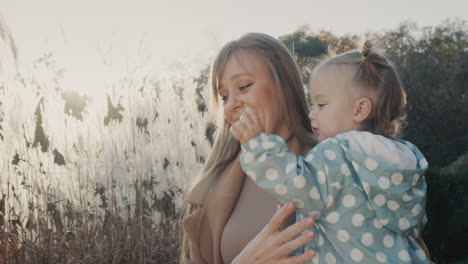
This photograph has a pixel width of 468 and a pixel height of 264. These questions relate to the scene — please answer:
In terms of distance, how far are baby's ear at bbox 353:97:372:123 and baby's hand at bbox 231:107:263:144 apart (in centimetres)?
42

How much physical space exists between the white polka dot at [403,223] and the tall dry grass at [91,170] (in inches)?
106

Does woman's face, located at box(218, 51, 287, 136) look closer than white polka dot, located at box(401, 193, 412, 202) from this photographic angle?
No

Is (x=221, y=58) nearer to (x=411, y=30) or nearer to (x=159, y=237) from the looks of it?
(x=159, y=237)

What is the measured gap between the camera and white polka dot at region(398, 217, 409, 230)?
166 centimetres

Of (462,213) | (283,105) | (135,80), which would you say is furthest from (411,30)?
(283,105)

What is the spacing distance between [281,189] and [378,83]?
63 cm

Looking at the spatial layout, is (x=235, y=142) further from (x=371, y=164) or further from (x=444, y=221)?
(x=444, y=221)

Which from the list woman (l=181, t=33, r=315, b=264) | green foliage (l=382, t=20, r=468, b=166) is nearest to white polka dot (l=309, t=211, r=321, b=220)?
woman (l=181, t=33, r=315, b=264)

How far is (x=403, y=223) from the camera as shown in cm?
166

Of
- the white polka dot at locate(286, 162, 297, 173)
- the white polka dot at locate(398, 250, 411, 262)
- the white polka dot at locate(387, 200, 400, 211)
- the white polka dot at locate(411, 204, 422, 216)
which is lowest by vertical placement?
the white polka dot at locate(398, 250, 411, 262)

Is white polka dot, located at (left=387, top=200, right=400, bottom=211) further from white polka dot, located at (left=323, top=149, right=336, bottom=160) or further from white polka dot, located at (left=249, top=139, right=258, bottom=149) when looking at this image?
white polka dot, located at (left=249, top=139, right=258, bottom=149)

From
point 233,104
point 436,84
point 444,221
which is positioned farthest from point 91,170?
point 436,84

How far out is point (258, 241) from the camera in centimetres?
185

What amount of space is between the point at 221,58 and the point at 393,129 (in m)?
0.94
